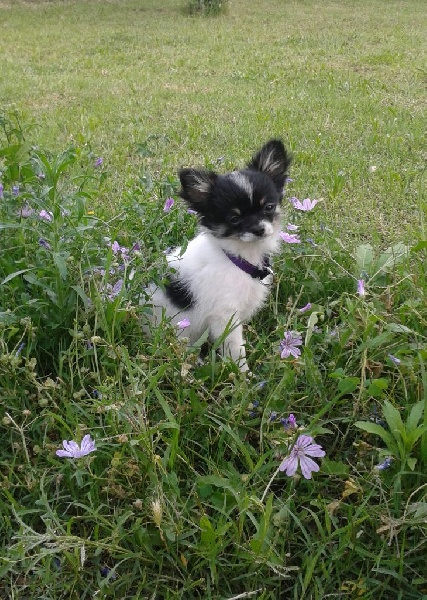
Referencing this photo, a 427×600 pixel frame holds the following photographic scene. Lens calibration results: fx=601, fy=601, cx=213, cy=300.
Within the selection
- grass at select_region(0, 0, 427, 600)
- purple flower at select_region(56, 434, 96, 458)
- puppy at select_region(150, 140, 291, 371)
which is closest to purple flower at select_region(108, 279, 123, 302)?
grass at select_region(0, 0, 427, 600)

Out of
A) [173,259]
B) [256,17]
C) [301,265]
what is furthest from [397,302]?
[256,17]

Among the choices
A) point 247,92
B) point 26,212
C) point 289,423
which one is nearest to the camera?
point 289,423

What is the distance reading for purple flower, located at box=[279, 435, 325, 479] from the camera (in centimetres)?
183

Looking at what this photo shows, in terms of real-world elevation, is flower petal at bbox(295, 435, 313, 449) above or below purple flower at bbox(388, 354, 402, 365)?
below

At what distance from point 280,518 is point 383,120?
5231 millimetres

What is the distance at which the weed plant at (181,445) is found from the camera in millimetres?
1788

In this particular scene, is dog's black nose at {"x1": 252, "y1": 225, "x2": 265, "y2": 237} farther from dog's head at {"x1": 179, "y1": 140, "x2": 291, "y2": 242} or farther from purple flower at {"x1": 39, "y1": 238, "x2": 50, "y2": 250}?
purple flower at {"x1": 39, "y1": 238, "x2": 50, "y2": 250}

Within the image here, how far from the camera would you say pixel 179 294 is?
9.39 ft

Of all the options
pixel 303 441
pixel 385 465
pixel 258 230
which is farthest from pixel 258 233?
pixel 385 465

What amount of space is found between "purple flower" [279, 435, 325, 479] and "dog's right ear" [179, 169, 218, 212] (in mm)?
1349

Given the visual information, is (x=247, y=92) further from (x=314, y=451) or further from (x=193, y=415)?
(x=314, y=451)

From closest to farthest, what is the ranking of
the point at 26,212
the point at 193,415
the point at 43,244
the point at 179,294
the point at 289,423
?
the point at 289,423
the point at 193,415
the point at 43,244
the point at 26,212
the point at 179,294

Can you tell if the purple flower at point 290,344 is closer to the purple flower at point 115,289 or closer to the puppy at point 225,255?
the puppy at point 225,255

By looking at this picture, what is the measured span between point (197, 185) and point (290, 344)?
98 cm
